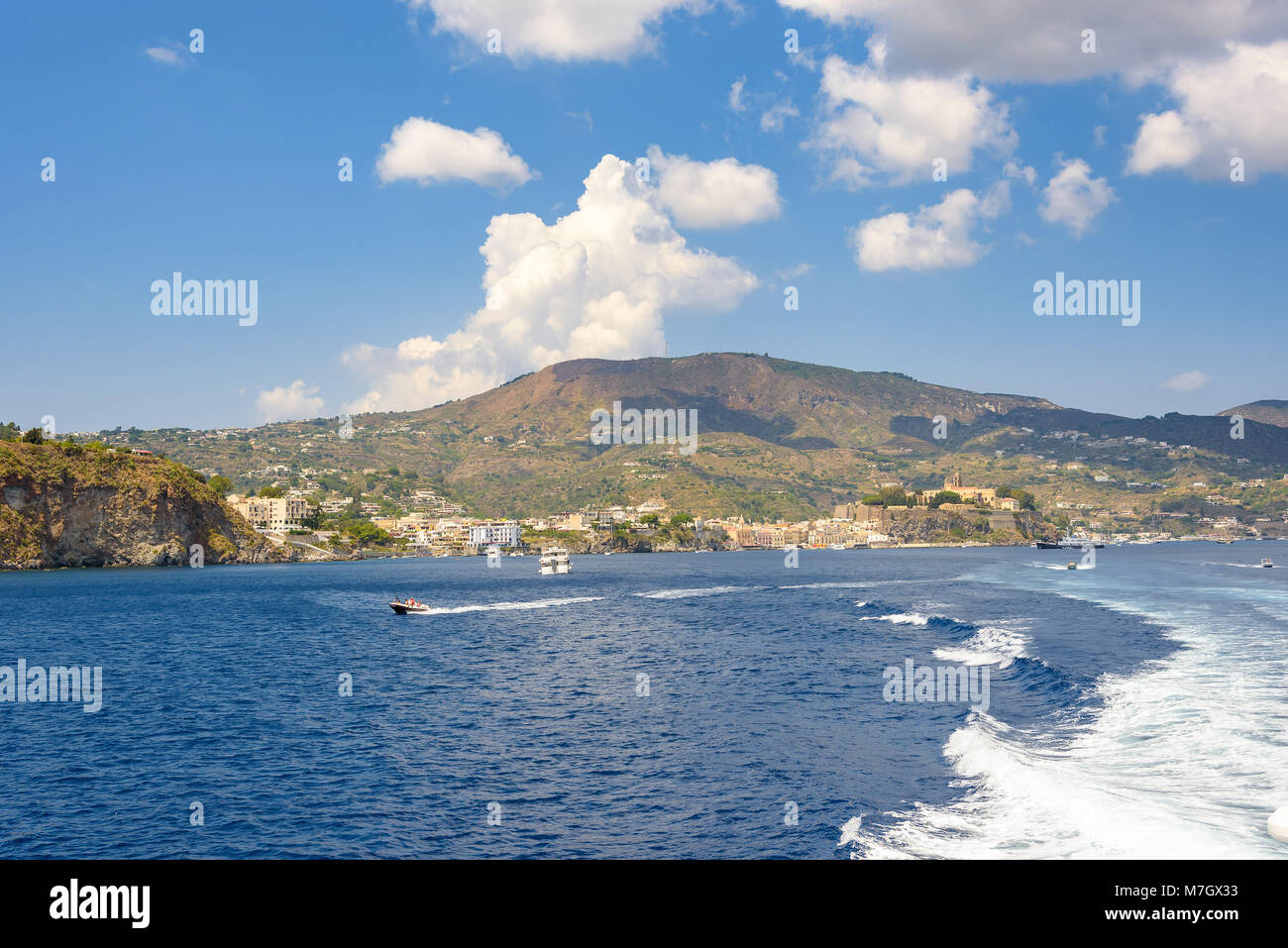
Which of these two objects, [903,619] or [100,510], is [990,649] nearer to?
[903,619]

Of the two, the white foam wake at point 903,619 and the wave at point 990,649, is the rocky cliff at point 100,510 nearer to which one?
the white foam wake at point 903,619

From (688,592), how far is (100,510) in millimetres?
114771

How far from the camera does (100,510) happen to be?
15388 cm

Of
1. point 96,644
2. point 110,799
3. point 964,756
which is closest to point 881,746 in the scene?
point 964,756

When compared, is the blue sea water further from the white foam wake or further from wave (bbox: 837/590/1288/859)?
the white foam wake

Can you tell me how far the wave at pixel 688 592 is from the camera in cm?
9675

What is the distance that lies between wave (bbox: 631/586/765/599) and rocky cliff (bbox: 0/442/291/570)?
10877cm

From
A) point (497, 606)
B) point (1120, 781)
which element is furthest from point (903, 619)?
point (1120, 781)

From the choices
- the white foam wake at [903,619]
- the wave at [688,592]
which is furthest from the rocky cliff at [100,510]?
the white foam wake at [903,619]

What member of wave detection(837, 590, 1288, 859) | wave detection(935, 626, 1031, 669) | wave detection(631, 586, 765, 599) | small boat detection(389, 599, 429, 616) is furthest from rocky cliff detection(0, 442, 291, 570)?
wave detection(837, 590, 1288, 859)

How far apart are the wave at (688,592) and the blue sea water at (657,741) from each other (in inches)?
1139

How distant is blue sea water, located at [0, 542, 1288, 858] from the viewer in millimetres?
20641

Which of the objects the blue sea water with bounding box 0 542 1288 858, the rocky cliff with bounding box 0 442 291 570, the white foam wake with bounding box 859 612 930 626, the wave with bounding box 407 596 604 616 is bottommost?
the wave with bounding box 407 596 604 616

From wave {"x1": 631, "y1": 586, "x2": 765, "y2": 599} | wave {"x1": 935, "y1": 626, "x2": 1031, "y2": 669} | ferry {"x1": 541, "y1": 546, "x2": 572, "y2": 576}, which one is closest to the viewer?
wave {"x1": 935, "y1": 626, "x2": 1031, "y2": 669}
